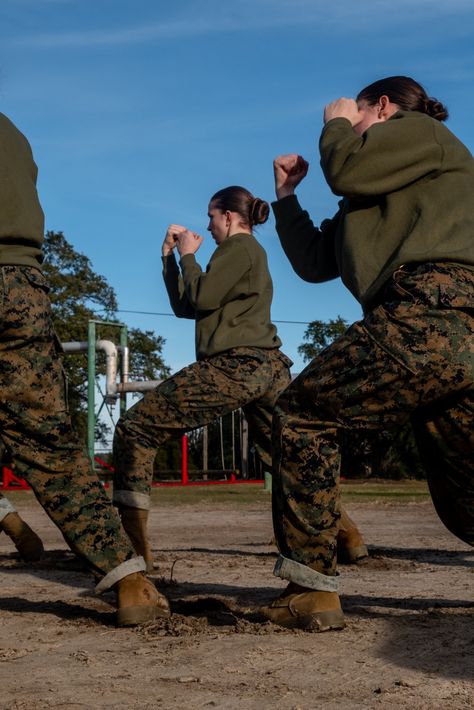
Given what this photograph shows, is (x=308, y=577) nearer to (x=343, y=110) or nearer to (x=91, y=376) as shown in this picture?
(x=343, y=110)

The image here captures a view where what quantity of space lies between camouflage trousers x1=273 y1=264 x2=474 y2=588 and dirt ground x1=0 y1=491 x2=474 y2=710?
39cm

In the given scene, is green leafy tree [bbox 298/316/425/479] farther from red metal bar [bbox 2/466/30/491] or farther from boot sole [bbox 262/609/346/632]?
boot sole [bbox 262/609/346/632]

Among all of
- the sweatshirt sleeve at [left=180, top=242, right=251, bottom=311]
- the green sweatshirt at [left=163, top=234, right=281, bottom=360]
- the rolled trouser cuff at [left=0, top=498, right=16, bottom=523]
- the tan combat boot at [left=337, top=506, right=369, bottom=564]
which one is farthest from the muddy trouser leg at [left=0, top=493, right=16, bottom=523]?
the tan combat boot at [left=337, top=506, right=369, bottom=564]

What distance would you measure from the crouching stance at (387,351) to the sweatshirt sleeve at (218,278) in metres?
2.20

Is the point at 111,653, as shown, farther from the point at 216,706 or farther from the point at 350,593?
the point at 350,593

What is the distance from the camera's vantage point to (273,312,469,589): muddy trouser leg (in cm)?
374

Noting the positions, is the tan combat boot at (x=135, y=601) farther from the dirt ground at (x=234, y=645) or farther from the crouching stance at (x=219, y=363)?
the crouching stance at (x=219, y=363)

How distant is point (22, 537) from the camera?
6723 mm

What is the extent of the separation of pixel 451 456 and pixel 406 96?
141 cm

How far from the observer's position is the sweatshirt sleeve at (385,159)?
390 centimetres

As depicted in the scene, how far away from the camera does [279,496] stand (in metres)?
4.02

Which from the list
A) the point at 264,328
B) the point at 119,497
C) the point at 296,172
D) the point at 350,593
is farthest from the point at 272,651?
the point at 264,328

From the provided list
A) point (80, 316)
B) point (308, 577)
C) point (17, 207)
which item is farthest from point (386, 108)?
point (80, 316)

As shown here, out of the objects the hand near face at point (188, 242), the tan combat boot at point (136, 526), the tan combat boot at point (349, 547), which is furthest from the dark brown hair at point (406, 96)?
the tan combat boot at point (349, 547)
